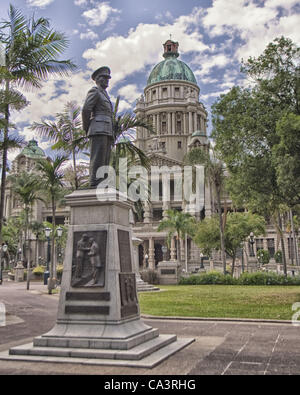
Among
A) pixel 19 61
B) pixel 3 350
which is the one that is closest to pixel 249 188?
pixel 19 61

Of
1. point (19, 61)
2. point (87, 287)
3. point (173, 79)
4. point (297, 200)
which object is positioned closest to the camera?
point (87, 287)

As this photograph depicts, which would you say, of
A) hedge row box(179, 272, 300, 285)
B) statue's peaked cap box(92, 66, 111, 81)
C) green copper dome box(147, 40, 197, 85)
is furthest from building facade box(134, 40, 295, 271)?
statue's peaked cap box(92, 66, 111, 81)

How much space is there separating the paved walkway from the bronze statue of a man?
12.6ft

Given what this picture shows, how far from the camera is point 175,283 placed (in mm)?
31031

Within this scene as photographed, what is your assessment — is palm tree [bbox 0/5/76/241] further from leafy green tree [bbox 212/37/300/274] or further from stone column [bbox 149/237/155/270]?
stone column [bbox 149/237/155/270]

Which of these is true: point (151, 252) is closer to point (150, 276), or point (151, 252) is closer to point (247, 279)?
point (150, 276)

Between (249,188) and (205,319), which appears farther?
(249,188)

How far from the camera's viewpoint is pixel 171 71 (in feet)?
322

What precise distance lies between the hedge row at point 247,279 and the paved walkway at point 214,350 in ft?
53.4

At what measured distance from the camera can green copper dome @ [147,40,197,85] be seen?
97.6 m

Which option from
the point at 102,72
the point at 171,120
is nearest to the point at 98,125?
the point at 102,72
